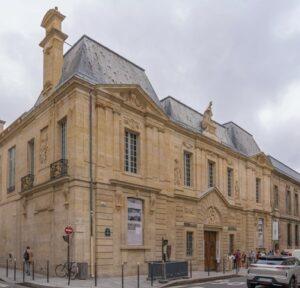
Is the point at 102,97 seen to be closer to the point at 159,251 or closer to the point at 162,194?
the point at 162,194

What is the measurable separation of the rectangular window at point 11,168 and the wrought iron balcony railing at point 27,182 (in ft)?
8.43

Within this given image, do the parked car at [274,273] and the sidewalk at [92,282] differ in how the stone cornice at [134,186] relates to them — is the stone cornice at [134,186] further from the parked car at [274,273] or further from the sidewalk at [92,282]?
the parked car at [274,273]

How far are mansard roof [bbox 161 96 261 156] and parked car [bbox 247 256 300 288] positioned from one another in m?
12.8

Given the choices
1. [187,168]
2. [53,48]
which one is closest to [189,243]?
[187,168]

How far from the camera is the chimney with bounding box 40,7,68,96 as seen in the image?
84.4 ft

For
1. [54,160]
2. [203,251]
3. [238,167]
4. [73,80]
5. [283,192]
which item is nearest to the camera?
[73,80]

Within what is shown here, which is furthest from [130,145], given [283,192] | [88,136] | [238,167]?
[283,192]

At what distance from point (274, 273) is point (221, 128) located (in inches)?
756

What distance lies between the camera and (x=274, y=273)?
59.2ft

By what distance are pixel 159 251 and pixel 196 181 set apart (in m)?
6.16

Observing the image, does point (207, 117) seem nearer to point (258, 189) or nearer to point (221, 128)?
point (221, 128)

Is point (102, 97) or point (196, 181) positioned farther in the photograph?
point (196, 181)

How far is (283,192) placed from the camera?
45688 mm

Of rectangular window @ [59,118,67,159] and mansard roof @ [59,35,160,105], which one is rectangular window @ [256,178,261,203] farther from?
rectangular window @ [59,118,67,159]
